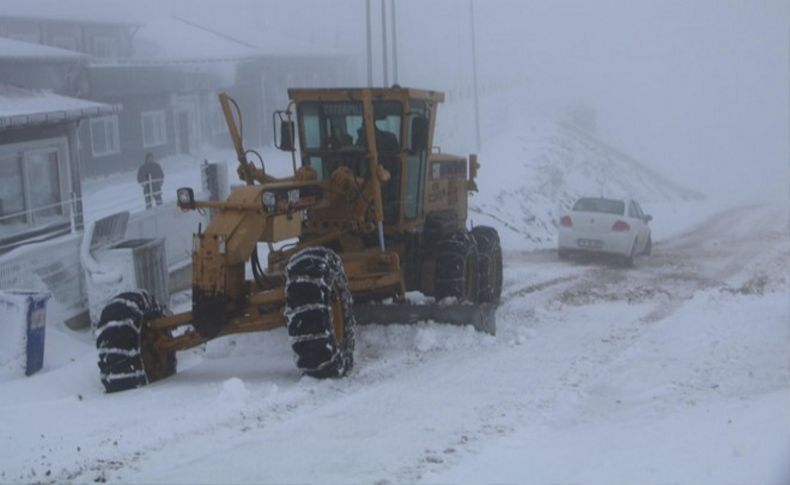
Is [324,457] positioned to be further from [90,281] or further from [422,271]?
[90,281]

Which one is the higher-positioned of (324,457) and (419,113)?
(419,113)

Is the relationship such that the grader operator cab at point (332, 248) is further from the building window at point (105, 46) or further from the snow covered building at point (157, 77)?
the building window at point (105, 46)

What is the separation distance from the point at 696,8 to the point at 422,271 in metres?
91.5

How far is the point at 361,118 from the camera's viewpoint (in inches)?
449

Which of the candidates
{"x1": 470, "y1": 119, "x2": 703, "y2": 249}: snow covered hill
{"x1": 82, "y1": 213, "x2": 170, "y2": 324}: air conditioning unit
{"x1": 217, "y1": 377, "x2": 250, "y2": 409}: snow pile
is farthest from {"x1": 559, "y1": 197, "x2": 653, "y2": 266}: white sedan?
{"x1": 217, "y1": 377, "x2": 250, "y2": 409}: snow pile

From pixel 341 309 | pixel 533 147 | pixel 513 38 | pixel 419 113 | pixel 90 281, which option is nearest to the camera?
pixel 341 309

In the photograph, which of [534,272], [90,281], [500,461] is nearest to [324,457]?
[500,461]

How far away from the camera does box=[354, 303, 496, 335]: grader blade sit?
1117 centimetres

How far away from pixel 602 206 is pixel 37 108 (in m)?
11.2

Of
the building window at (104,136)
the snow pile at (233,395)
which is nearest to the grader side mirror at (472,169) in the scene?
the snow pile at (233,395)

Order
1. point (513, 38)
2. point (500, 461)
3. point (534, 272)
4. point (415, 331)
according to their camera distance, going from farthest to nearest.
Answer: point (513, 38) < point (534, 272) < point (415, 331) < point (500, 461)

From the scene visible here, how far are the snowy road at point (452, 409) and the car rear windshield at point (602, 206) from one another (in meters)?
7.75

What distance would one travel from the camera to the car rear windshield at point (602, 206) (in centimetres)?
2114

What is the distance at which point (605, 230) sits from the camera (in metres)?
20.5
